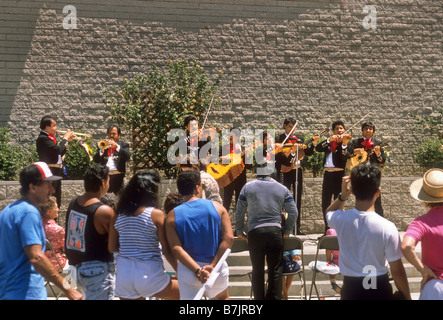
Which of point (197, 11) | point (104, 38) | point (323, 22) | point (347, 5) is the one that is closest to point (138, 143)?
point (104, 38)

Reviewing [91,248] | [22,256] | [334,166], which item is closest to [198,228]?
[91,248]

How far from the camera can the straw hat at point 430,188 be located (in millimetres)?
3549

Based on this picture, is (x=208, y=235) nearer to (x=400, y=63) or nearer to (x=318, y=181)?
(x=318, y=181)

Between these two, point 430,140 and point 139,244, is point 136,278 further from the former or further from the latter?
point 430,140

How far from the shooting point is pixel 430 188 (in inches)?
140

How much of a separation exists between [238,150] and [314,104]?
417 cm

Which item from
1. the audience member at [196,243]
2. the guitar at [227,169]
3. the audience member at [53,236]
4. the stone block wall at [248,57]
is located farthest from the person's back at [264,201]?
the stone block wall at [248,57]

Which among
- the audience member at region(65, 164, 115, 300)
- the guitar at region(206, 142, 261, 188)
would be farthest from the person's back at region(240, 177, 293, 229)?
the guitar at region(206, 142, 261, 188)

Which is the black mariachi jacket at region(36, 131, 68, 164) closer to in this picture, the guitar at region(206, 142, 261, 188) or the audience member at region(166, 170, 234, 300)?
the guitar at region(206, 142, 261, 188)

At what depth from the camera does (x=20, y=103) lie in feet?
34.0

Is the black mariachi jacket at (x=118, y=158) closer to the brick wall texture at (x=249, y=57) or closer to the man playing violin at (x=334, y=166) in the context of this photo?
the brick wall texture at (x=249, y=57)

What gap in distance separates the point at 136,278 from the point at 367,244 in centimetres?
171

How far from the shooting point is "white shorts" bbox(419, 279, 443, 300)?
334cm
